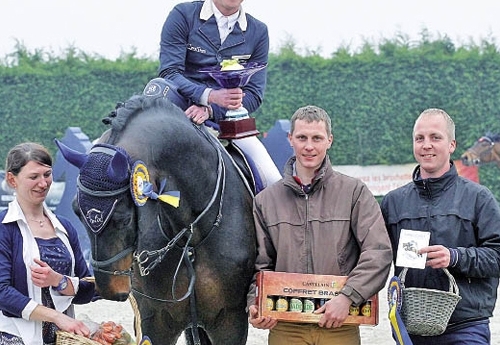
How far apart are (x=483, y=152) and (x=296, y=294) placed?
1191 centimetres

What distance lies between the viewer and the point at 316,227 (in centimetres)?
368

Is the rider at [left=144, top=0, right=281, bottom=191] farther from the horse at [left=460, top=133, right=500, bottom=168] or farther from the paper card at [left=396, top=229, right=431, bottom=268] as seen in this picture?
the horse at [left=460, top=133, right=500, bottom=168]

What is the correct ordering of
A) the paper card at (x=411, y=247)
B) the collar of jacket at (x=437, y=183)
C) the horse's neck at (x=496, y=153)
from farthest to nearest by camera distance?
the horse's neck at (x=496, y=153), the collar of jacket at (x=437, y=183), the paper card at (x=411, y=247)

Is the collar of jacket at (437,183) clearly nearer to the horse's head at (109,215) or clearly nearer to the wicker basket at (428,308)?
the wicker basket at (428,308)

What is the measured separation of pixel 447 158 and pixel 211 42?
141cm

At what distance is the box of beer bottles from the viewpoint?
140 inches

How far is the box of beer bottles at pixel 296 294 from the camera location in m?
3.56

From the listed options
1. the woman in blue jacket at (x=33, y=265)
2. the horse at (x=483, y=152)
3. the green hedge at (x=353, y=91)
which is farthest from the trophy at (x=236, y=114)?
the horse at (x=483, y=152)

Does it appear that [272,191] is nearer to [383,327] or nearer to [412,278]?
[412,278]

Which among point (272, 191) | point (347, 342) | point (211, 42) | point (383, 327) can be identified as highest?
point (211, 42)

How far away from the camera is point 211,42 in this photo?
4.43m

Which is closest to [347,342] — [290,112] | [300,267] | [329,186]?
[300,267]

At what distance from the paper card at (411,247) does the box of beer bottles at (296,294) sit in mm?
265

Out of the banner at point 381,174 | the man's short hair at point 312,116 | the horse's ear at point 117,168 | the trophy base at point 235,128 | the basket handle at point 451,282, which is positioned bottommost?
the banner at point 381,174
